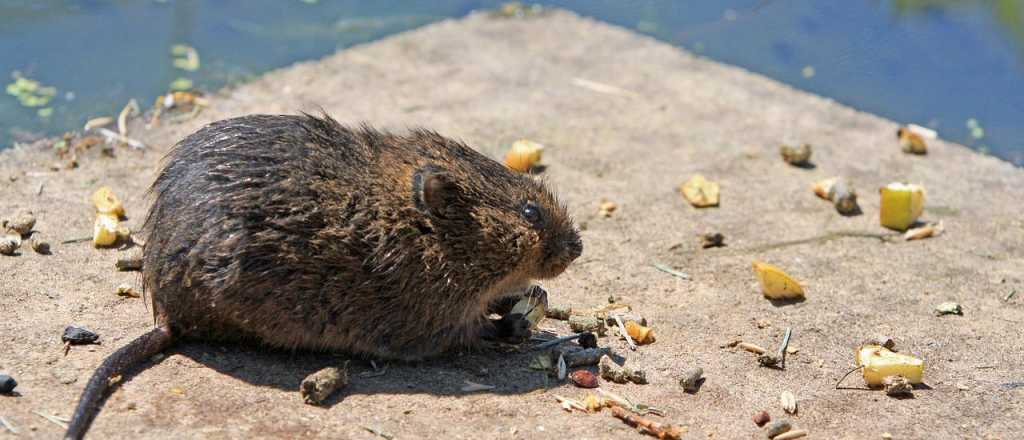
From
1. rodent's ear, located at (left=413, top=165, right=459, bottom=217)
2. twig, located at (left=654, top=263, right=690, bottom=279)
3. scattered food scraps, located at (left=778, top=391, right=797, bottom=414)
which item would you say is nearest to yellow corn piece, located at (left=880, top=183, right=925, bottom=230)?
twig, located at (left=654, top=263, right=690, bottom=279)

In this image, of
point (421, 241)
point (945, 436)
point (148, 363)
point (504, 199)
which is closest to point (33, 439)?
point (148, 363)

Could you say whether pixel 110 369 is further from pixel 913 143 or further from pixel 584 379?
pixel 913 143

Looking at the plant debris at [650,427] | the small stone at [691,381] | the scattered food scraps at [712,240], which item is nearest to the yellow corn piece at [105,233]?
the plant debris at [650,427]

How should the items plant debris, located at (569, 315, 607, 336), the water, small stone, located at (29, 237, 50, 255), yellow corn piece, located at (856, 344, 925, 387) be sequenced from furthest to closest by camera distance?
the water < small stone, located at (29, 237, 50, 255) < plant debris, located at (569, 315, 607, 336) < yellow corn piece, located at (856, 344, 925, 387)

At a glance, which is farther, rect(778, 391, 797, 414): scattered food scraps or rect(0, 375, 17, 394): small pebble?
rect(778, 391, 797, 414): scattered food scraps

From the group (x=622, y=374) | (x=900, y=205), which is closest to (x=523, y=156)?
(x=900, y=205)

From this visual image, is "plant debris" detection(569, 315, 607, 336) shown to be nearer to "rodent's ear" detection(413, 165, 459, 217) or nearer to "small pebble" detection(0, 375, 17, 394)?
"rodent's ear" detection(413, 165, 459, 217)

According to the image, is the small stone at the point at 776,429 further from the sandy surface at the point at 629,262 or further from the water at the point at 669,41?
the water at the point at 669,41
